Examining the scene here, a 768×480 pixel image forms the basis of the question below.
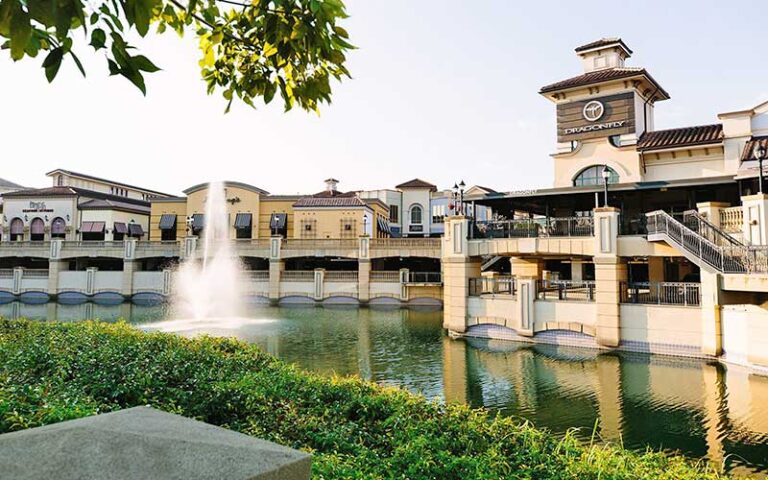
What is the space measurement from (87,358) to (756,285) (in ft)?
58.8

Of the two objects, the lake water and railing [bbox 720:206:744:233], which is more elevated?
railing [bbox 720:206:744:233]

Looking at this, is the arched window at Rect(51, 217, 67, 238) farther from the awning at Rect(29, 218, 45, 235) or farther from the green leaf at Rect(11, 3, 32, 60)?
the green leaf at Rect(11, 3, 32, 60)

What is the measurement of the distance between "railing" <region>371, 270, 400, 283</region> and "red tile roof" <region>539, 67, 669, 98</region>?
17426 millimetres

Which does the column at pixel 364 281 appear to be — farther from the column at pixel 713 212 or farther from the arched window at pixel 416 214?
the column at pixel 713 212

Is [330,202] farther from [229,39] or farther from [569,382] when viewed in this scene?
[229,39]

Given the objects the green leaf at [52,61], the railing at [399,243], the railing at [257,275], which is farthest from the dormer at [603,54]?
the green leaf at [52,61]

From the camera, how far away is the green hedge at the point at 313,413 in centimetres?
522

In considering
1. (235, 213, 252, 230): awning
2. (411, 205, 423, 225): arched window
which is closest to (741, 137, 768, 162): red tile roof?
(411, 205, 423, 225): arched window

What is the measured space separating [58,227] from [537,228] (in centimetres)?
4598

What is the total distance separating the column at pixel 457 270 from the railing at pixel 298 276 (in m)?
18.1

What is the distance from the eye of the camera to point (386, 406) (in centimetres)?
720

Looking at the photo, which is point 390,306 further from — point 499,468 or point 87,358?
point 499,468

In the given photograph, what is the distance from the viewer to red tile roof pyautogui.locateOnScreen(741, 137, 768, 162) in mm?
21922

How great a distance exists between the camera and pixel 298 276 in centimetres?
3962
